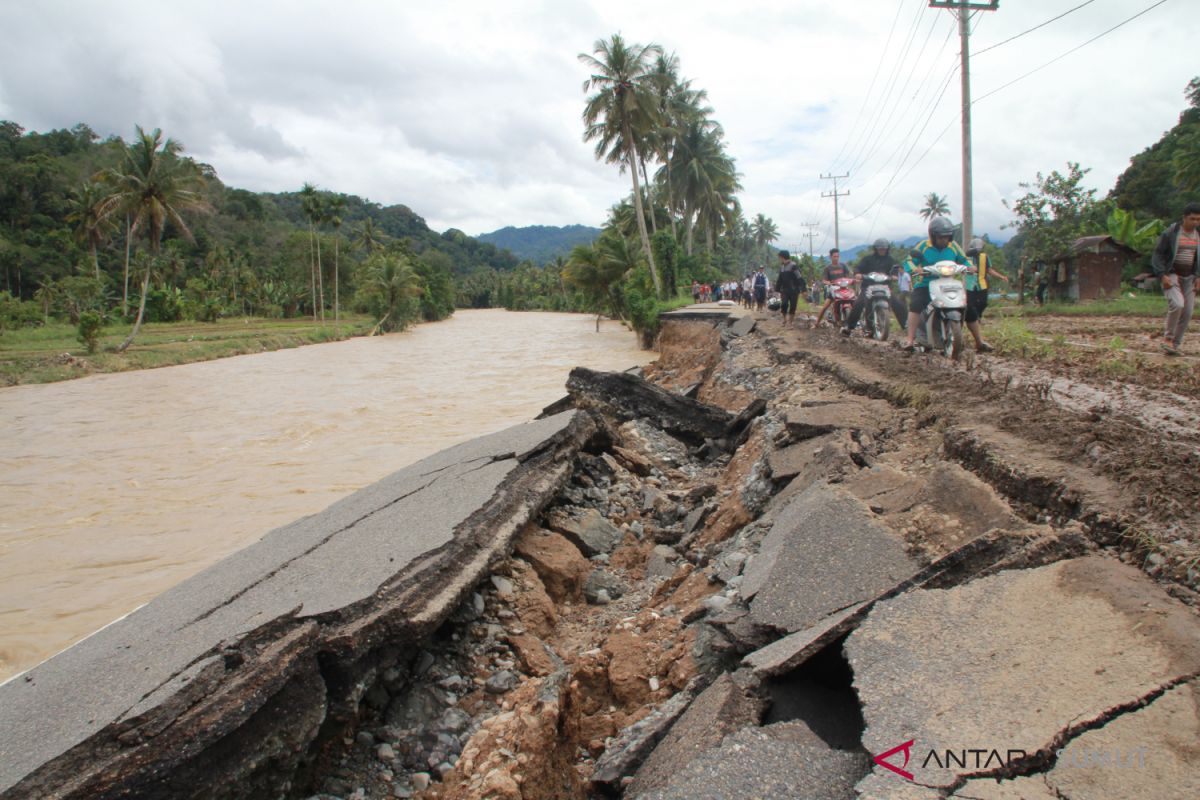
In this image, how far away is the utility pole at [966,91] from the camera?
1541cm

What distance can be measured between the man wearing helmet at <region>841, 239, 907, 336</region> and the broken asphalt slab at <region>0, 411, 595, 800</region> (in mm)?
7342

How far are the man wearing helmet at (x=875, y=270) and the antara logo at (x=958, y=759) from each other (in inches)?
367

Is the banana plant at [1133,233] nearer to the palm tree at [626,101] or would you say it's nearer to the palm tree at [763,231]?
the palm tree at [626,101]

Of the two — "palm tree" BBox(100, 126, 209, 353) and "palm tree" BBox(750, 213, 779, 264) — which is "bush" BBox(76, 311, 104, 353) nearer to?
"palm tree" BBox(100, 126, 209, 353)

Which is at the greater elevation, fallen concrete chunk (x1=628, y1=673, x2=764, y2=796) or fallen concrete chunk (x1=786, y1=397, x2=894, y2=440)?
fallen concrete chunk (x1=786, y1=397, x2=894, y2=440)

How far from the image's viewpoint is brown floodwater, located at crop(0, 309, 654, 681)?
714cm

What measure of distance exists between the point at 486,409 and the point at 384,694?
45.9 feet

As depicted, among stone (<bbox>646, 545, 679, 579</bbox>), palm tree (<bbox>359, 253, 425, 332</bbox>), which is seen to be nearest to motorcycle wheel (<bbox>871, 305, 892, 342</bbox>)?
stone (<bbox>646, 545, 679, 579</bbox>)

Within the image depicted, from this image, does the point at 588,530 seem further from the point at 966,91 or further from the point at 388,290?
the point at 388,290

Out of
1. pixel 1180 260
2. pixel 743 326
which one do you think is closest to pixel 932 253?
pixel 1180 260

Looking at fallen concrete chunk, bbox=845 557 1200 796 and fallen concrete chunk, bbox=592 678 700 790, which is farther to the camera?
fallen concrete chunk, bbox=592 678 700 790

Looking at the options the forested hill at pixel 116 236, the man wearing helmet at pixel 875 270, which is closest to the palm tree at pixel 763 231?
the forested hill at pixel 116 236

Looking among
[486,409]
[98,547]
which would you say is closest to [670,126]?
[486,409]

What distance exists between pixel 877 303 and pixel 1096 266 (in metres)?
14.3
